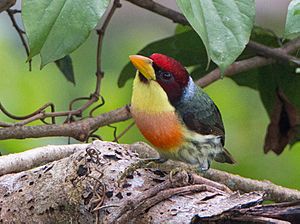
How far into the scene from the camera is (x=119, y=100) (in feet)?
8.21

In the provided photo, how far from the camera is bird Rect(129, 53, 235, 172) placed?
166 cm

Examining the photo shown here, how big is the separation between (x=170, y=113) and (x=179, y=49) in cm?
52

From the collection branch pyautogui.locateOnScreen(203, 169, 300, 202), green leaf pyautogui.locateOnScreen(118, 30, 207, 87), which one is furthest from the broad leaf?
branch pyautogui.locateOnScreen(203, 169, 300, 202)

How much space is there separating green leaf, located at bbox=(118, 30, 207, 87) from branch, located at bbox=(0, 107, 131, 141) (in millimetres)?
225

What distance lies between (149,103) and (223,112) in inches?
32.1

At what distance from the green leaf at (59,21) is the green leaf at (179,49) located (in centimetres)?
82

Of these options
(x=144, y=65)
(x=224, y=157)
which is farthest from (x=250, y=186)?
(x=144, y=65)

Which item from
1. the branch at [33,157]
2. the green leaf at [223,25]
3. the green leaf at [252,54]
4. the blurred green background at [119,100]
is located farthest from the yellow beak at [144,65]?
the blurred green background at [119,100]

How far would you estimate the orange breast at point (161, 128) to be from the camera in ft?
5.42

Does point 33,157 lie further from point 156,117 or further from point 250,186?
point 250,186

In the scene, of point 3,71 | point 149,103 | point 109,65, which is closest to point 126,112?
point 149,103

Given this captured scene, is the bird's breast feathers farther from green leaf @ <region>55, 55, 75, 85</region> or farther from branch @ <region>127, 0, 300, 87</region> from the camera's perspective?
green leaf @ <region>55, 55, 75, 85</region>

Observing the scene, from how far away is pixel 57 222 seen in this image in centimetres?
138

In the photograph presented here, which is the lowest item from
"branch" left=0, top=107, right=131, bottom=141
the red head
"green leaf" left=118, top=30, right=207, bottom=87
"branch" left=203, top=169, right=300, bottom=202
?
"branch" left=203, top=169, right=300, bottom=202
